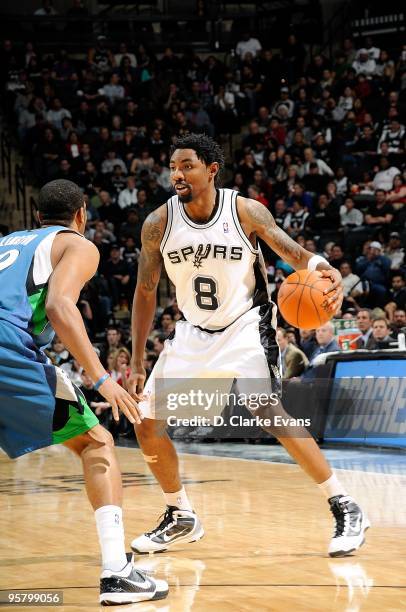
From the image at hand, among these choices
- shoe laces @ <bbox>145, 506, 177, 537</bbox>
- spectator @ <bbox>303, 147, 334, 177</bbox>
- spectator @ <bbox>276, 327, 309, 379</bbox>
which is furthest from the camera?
spectator @ <bbox>303, 147, 334, 177</bbox>

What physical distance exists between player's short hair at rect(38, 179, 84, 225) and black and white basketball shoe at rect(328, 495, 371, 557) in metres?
1.96

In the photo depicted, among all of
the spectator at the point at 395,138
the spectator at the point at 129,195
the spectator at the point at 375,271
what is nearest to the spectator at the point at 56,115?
the spectator at the point at 129,195

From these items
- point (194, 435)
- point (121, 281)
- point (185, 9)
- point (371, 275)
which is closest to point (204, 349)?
point (194, 435)

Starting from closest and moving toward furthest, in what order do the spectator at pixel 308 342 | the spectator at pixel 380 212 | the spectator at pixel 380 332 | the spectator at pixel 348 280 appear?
1. the spectator at pixel 380 332
2. the spectator at pixel 308 342
3. the spectator at pixel 348 280
4. the spectator at pixel 380 212

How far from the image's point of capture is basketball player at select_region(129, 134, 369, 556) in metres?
5.00

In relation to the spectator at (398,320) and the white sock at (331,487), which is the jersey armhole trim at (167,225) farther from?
the spectator at (398,320)

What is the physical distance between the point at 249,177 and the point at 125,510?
34.2ft

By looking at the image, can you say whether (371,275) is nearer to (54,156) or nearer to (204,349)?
(54,156)

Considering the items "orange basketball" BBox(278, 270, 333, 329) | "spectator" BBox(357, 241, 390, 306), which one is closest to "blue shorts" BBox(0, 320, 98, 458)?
"orange basketball" BBox(278, 270, 333, 329)

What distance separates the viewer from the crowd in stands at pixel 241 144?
12.9m

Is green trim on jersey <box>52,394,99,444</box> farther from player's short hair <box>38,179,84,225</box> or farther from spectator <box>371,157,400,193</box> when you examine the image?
spectator <box>371,157,400,193</box>

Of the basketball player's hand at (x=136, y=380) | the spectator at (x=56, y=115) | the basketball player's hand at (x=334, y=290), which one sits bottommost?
the basketball player's hand at (x=136, y=380)

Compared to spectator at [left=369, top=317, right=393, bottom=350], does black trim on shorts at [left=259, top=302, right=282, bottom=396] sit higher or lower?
higher

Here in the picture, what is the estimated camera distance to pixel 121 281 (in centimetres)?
1449
